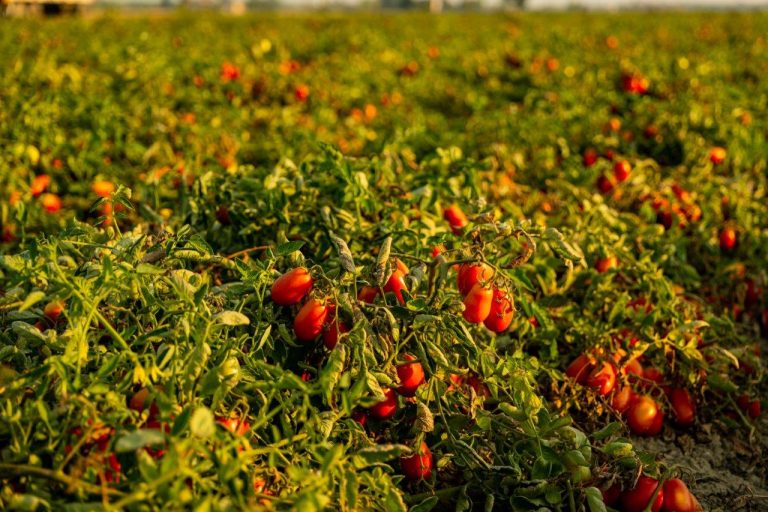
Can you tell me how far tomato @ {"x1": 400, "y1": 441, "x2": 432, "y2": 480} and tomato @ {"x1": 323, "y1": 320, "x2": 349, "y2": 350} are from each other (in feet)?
1.01

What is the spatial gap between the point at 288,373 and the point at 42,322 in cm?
76

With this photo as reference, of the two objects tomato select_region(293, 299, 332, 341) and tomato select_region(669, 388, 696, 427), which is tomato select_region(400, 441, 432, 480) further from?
tomato select_region(669, 388, 696, 427)

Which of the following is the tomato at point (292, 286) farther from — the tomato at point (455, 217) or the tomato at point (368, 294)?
the tomato at point (455, 217)

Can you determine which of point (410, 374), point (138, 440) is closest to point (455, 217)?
point (410, 374)

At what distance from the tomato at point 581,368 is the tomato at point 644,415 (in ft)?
0.58

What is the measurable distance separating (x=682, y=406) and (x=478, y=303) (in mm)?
1029

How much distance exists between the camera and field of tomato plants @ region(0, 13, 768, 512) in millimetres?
1265

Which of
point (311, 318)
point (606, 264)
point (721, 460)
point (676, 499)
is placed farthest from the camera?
point (606, 264)

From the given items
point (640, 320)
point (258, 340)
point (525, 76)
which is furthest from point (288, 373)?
point (525, 76)

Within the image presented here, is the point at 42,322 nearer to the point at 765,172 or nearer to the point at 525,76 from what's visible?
the point at 765,172

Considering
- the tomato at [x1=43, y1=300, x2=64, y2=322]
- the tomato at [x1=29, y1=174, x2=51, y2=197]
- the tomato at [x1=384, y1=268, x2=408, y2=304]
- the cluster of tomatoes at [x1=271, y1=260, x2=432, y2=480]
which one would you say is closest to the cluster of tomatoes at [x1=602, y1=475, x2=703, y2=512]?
the cluster of tomatoes at [x1=271, y1=260, x2=432, y2=480]

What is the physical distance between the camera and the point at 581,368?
2.12m

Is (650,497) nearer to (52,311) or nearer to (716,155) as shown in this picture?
(52,311)

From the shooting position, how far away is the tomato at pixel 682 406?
2.26m
